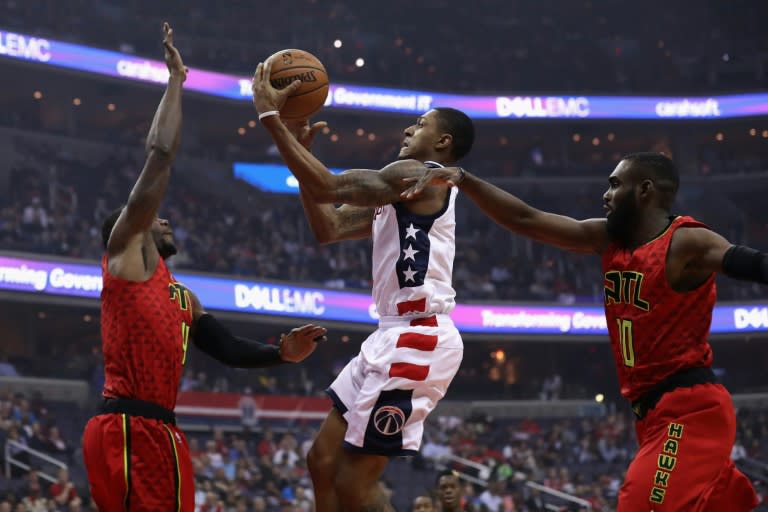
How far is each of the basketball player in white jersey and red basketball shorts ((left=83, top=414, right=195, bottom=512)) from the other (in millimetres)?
751

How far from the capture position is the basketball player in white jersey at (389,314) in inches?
211

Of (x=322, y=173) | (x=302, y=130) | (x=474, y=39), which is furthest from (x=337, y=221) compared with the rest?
(x=474, y=39)

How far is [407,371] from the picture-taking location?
555 centimetres

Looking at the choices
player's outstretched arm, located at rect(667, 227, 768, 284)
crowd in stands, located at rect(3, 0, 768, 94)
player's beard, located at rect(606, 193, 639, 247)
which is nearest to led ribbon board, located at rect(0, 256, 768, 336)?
crowd in stands, located at rect(3, 0, 768, 94)

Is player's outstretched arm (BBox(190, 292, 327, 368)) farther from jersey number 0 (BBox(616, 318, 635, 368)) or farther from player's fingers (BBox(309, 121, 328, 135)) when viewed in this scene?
jersey number 0 (BBox(616, 318, 635, 368))

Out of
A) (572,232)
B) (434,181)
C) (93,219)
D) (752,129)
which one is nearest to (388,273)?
(434,181)

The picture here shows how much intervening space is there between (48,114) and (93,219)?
7.70 m

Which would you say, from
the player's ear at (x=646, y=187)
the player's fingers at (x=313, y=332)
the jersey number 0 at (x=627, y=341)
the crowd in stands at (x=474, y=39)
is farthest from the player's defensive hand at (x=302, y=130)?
the crowd in stands at (x=474, y=39)

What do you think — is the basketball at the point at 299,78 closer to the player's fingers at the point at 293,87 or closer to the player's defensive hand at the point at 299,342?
the player's fingers at the point at 293,87

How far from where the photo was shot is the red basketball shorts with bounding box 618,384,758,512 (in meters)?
4.58

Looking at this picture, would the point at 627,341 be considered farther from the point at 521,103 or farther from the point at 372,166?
the point at 372,166

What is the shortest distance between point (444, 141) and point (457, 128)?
116 millimetres

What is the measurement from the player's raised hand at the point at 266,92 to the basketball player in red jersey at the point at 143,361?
16.8 inches

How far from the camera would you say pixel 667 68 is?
42500mm
